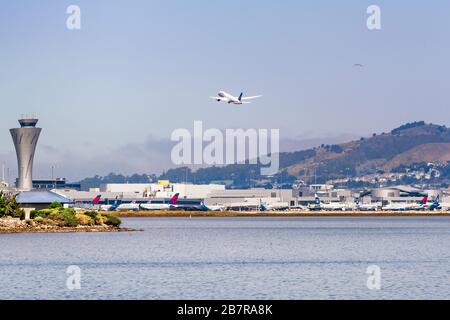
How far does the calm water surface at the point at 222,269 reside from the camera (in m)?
55.3

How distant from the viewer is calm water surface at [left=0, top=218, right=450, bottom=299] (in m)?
55.3

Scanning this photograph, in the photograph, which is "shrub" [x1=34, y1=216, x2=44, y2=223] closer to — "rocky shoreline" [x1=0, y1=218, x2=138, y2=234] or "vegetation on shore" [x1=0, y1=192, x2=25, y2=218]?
"rocky shoreline" [x1=0, y1=218, x2=138, y2=234]

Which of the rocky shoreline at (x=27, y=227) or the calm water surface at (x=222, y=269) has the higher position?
the rocky shoreline at (x=27, y=227)

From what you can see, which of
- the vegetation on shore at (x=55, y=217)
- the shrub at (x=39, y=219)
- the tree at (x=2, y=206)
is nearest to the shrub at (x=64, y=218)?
the vegetation on shore at (x=55, y=217)

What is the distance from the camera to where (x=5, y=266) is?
247 ft

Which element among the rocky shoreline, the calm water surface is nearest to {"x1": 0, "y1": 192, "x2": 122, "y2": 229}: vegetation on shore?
the rocky shoreline

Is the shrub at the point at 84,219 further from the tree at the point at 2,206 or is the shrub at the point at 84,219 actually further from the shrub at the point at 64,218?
the tree at the point at 2,206

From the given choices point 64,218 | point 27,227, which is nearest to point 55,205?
point 64,218

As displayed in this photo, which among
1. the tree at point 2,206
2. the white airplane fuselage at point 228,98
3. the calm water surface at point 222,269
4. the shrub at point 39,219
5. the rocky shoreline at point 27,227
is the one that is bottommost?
the calm water surface at point 222,269

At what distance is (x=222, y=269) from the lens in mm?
70438

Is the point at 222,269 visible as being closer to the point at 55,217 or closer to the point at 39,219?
the point at 55,217

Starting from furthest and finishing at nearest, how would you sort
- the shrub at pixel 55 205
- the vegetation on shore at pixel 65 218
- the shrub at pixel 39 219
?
the shrub at pixel 55 205 → the vegetation on shore at pixel 65 218 → the shrub at pixel 39 219
